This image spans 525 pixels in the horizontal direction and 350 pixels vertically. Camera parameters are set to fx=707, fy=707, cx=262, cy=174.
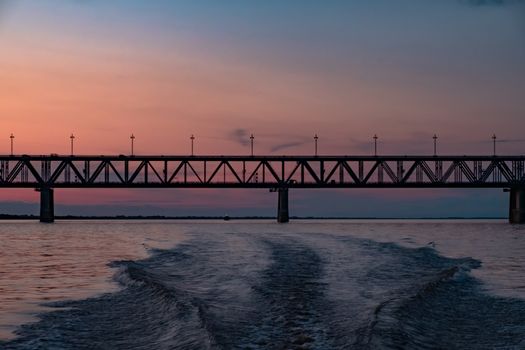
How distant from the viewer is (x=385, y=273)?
27141 millimetres

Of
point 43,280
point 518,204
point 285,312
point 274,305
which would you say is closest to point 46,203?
point 518,204

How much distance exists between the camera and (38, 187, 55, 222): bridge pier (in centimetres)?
13938

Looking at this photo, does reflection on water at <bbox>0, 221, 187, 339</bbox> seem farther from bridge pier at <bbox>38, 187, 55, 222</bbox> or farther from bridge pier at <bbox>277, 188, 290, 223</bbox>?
bridge pier at <bbox>277, 188, 290, 223</bbox>

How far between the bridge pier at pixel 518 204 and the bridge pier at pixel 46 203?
9254 centimetres

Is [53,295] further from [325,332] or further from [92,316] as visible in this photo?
[325,332]

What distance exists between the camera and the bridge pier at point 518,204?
140875 millimetres

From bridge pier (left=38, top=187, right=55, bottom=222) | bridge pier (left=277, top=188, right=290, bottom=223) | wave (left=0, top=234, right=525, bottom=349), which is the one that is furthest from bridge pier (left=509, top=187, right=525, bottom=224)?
wave (left=0, top=234, right=525, bottom=349)

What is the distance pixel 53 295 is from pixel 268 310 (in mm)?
7246

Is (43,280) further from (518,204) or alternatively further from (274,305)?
(518,204)

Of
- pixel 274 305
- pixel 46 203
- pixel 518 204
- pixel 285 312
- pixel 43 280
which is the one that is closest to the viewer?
pixel 285 312

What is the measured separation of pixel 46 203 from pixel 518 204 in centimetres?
9440

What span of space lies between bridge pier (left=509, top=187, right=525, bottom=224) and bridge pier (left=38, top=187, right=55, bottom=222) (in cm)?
9254

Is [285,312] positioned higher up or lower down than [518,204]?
higher up

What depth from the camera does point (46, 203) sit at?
141 metres
